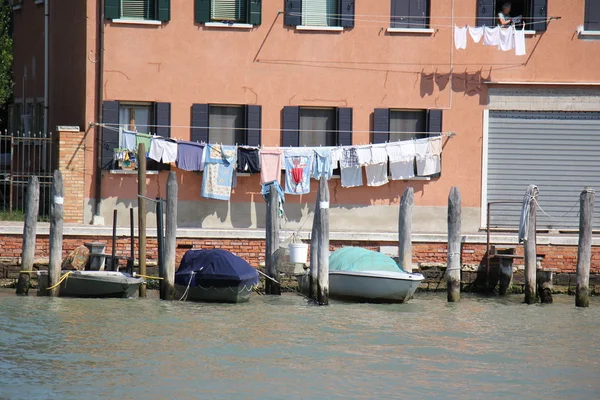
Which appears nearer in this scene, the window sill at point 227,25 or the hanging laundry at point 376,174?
the window sill at point 227,25

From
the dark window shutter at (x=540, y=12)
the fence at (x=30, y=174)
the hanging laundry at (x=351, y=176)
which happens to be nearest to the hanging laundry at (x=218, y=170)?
the hanging laundry at (x=351, y=176)

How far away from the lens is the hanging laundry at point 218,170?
23016 mm

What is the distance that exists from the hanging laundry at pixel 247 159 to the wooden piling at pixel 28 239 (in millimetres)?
4691

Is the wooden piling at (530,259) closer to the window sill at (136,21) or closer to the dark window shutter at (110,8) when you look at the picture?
the window sill at (136,21)

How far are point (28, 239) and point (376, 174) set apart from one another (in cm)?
744

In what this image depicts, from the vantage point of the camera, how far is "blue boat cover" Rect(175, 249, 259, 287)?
64.0ft

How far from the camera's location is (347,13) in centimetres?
2375

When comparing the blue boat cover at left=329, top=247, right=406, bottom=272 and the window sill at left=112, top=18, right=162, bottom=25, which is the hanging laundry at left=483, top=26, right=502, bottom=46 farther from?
the window sill at left=112, top=18, right=162, bottom=25

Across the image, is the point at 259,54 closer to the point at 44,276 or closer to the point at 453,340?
the point at 44,276

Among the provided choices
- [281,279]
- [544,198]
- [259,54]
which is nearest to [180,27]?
[259,54]

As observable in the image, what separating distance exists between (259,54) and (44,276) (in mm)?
6800

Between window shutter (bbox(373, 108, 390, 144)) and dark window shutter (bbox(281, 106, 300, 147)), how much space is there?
158cm

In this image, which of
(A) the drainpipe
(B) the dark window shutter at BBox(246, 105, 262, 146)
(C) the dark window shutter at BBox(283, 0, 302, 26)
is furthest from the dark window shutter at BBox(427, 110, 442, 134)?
(A) the drainpipe

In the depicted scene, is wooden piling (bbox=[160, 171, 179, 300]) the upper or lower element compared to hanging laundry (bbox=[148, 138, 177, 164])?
lower
